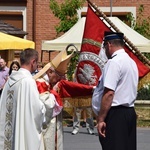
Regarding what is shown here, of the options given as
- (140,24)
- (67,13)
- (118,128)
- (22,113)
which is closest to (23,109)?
(22,113)

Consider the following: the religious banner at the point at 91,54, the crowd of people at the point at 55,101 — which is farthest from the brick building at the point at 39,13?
the crowd of people at the point at 55,101

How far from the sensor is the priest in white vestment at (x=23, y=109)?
8.50 meters

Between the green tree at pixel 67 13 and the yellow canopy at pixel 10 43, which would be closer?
the yellow canopy at pixel 10 43

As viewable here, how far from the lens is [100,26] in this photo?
12930mm

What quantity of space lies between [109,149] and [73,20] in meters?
15.7

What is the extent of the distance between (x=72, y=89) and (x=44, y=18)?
16.7 metres

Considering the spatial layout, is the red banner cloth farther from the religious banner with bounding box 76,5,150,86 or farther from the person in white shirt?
the person in white shirt

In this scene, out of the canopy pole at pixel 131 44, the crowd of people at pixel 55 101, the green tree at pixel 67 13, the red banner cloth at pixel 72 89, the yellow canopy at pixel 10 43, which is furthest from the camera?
the green tree at pixel 67 13

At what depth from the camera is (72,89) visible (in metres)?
10.5

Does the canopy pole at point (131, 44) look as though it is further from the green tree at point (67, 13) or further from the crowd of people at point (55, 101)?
the green tree at point (67, 13)

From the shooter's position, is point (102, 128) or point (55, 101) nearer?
point (102, 128)

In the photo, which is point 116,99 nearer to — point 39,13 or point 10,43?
point 10,43

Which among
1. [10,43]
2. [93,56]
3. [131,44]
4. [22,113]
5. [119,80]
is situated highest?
[131,44]

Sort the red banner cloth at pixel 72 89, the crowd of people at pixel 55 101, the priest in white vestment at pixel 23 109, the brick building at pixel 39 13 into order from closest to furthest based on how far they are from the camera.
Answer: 1. the crowd of people at pixel 55 101
2. the priest in white vestment at pixel 23 109
3. the red banner cloth at pixel 72 89
4. the brick building at pixel 39 13
